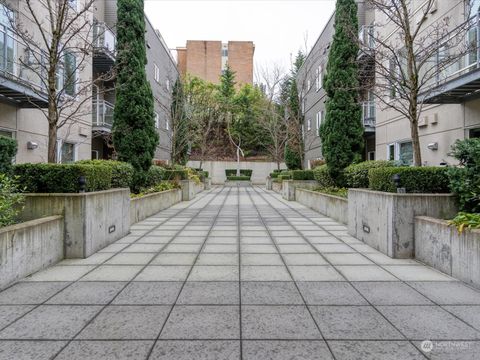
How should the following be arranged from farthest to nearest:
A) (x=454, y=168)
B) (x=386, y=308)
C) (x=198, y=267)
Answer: (x=454, y=168) → (x=198, y=267) → (x=386, y=308)

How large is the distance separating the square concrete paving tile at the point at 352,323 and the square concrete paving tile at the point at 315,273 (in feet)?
2.79

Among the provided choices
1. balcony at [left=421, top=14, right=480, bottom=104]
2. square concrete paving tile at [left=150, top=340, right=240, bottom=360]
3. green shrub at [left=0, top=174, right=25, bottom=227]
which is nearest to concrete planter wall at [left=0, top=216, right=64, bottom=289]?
green shrub at [left=0, top=174, right=25, bottom=227]

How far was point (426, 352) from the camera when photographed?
234 centimetres

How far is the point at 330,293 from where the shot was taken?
346 cm

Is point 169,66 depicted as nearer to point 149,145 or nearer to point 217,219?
point 149,145

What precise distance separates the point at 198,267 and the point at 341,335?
226 centimetres

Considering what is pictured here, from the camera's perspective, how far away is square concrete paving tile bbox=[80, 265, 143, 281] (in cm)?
394

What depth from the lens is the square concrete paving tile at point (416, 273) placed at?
396cm

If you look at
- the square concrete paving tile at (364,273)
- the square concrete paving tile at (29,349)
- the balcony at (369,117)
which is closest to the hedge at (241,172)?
the balcony at (369,117)

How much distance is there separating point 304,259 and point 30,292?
344cm

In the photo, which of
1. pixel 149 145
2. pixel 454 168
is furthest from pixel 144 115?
pixel 454 168

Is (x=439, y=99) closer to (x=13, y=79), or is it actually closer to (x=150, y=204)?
(x=150, y=204)

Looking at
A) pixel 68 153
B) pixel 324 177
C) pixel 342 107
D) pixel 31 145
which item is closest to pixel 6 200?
pixel 31 145

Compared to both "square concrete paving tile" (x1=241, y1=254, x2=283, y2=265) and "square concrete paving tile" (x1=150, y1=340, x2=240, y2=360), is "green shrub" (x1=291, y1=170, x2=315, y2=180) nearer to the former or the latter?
"square concrete paving tile" (x1=241, y1=254, x2=283, y2=265)
